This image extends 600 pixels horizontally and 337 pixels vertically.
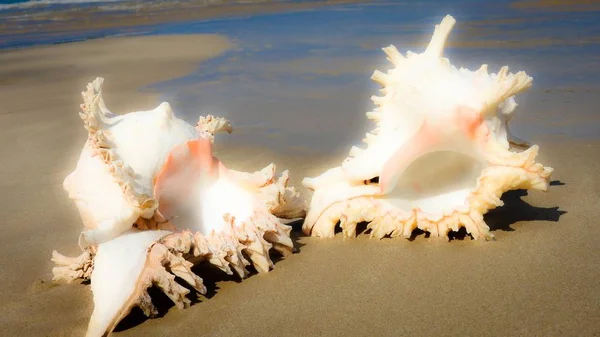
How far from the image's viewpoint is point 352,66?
703 cm

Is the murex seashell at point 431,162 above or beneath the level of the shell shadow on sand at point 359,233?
above

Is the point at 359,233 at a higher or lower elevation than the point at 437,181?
lower

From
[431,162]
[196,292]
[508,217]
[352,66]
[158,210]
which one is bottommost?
[196,292]

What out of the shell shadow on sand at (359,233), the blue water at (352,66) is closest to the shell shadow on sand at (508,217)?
the shell shadow on sand at (359,233)

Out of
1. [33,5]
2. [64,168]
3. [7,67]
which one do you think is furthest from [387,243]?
[33,5]

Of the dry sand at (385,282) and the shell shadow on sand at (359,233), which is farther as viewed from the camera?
the shell shadow on sand at (359,233)

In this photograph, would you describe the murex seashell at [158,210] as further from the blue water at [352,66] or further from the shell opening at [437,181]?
the blue water at [352,66]

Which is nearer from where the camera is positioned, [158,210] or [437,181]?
[158,210]

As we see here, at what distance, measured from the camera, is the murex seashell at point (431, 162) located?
2.79 m

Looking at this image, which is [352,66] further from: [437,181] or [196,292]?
[196,292]

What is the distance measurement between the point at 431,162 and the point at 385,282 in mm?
699

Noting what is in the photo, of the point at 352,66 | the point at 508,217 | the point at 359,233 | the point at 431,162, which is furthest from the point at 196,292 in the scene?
the point at 352,66

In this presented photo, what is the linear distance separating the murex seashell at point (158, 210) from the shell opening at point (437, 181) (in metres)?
0.48

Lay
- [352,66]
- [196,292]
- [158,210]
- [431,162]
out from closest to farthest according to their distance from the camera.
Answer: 1. [196,292]
2. [158,210]
3. [431,162]
4. [352,66]
